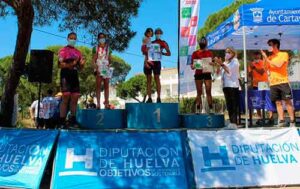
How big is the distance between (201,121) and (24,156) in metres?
4.08

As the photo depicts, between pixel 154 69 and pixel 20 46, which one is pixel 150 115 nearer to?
pixel 154 69

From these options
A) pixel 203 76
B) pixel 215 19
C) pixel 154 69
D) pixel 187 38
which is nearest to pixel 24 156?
pixel 154 69

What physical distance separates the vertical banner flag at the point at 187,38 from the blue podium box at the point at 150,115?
396cm

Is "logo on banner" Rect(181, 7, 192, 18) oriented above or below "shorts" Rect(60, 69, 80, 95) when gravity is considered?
above

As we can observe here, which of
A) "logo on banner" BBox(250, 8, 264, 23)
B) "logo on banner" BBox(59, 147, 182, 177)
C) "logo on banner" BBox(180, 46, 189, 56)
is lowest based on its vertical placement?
"logo on banner" BBox(59, 147, 182, 177)

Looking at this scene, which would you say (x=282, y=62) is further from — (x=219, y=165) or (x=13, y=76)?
(x=13, y=76)

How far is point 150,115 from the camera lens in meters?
9.20

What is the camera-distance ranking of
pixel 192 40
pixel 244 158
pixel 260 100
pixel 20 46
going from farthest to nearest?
pixel 192 40 → pixel 260 100 → pixel 20 46 → pixel 244 158

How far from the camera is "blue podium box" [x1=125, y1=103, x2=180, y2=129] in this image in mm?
9172

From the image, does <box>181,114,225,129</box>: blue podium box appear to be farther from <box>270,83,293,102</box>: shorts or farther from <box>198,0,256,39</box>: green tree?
<box>198,0,256,39</box>: green tree

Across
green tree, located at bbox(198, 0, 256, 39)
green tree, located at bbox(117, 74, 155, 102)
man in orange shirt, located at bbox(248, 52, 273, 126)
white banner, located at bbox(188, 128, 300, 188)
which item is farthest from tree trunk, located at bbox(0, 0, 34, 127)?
green tree, located at bbox(117, 74, 155, 102)

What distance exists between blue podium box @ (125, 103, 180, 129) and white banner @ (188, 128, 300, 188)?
7.86 feet

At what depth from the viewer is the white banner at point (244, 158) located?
6.68 metres

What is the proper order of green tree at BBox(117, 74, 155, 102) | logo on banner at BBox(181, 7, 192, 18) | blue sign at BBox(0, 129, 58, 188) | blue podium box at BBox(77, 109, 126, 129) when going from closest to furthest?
blue sign at BBox(0, 129, 58, 188) → blue podium box at BBox(77, 109, 126, 129) → logo on banner at BBox(181, 7, 192, 18) → green tree at BBox(117, 74, 155, 102)
